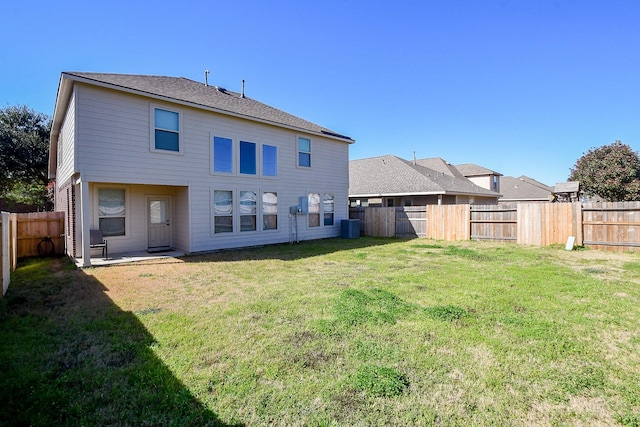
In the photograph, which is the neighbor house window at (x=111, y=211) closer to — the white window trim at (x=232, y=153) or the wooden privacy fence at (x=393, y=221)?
the white window trim at (x=232, y=153)

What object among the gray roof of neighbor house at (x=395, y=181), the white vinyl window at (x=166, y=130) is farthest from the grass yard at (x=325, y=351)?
the gray roof of neighbor house at (x=395, y=181)

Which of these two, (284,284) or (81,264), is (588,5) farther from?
(81,264)

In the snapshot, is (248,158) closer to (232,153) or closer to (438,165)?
(232,153)

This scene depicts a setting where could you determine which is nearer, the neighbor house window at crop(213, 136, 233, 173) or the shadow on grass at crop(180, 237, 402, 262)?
the shadow on grass at crop(180, 237, 402, 262)

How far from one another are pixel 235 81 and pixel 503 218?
1401 cm

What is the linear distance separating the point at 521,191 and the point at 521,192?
194mm

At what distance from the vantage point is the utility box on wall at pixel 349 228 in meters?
15.0

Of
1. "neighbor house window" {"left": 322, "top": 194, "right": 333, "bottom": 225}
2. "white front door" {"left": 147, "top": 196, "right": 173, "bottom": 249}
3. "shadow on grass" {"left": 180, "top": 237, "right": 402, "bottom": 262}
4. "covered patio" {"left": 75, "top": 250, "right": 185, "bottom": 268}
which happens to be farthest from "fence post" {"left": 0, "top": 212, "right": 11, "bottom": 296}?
"neighbor house window" {"left": 322, "top": 194, "right": 333, "bottom": 225}

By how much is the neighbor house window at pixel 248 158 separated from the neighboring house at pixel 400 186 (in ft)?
39.0

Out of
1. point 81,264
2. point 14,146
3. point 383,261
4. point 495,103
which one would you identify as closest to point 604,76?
point 495,103

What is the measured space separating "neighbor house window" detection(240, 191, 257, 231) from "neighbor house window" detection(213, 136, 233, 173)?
3.74ft

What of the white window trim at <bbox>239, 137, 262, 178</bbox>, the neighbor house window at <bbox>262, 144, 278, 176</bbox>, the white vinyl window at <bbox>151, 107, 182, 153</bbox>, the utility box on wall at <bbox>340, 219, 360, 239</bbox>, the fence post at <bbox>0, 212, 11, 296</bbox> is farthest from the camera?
the utility box on wall at <bbox>340, 219, 360, 239</bbox>

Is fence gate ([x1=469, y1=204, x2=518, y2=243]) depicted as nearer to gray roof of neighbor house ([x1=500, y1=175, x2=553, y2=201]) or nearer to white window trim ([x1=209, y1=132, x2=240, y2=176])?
white window trim ([x1=209, y1=132, x2=240, y2=176])

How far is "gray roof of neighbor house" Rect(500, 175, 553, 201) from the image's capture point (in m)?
31.1
